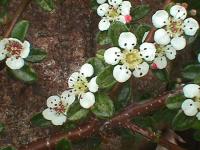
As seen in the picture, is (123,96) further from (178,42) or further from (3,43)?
(3,43)

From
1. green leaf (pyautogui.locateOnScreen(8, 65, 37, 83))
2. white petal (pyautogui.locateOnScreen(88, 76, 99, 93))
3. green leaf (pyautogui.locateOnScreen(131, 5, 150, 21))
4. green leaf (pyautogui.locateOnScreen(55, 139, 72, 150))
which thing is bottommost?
green leaf (pyautogui.locateOnScreen(55, 139, 72, 150))

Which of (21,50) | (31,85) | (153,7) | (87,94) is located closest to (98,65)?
(87,94)

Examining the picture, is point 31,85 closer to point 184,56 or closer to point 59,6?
point 59,6

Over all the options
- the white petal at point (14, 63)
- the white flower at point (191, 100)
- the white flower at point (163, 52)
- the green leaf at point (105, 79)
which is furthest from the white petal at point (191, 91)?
the white petal at point (14, 63)

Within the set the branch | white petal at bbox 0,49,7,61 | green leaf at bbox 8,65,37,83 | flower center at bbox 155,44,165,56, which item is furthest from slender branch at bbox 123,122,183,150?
white petal at bbox 0,49,7,61

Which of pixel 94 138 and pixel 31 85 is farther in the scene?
pixel 31 85

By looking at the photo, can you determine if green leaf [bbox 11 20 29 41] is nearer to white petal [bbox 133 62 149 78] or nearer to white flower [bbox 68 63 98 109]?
white flower [bbox 68 63 98 109]

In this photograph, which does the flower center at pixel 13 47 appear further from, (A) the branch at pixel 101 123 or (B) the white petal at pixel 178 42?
(B) the white petal at pixel 178 42
